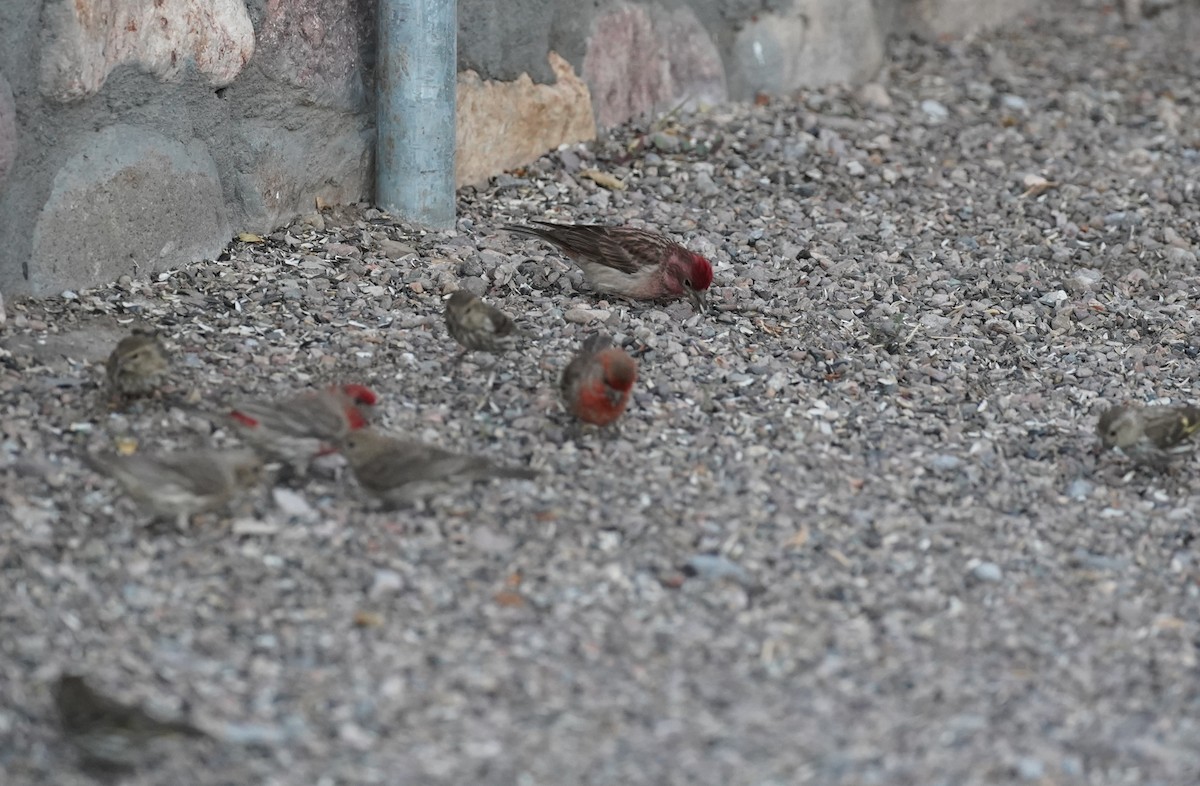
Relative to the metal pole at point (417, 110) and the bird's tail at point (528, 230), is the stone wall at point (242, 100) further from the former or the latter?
the bird's tail at point (528, 230)

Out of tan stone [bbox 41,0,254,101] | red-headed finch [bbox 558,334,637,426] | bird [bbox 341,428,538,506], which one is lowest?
bird [bbox 341,428,538,506]

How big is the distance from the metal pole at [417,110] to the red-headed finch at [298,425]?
6.23 feet

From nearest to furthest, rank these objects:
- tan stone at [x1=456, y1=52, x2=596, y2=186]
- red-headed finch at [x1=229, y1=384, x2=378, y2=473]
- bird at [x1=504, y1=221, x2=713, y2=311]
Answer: red-headed finch at [x1=229, y1=384, x2=378, y2=473] < bird at [x1=504, y1=221, x2=713, y2=311] < tan stone at [x1=456, y1=52, x2=596, y2=186]

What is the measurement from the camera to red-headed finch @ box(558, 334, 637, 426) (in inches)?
190

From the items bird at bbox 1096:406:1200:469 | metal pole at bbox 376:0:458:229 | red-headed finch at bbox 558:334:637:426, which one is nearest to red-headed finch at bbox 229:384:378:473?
red-headed finch at bbox 558:334:637:426

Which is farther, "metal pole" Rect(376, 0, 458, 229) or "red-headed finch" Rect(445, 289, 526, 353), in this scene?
"metal pole" Rect(376, 0, 458, 229)

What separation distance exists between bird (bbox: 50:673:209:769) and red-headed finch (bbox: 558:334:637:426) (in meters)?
1.81

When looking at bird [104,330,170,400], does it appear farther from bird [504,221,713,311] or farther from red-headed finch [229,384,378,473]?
bird [504,221,713,311]

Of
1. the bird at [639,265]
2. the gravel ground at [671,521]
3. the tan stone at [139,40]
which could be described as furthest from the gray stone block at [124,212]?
the bird at [639,265]

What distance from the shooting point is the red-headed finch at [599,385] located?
483cm

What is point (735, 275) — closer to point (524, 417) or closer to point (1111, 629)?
point (524, 417)

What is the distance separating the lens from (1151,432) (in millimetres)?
4969

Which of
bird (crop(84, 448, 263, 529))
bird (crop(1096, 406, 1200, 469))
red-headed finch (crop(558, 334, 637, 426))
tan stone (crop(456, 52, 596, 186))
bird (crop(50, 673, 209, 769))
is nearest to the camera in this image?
bird (crop(50, 673, 209, 769))

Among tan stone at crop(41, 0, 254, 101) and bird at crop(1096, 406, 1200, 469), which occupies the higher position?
tan stone at crop(41, 0, 254, 101)
